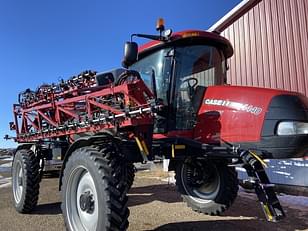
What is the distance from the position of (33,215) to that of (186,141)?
3646 mm

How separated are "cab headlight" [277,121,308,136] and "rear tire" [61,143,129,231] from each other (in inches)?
78.3

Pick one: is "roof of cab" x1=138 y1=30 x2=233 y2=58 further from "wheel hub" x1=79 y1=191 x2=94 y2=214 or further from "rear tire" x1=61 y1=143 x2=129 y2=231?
"wheel hub" x1=79 y1=191 x2=94 y2=214

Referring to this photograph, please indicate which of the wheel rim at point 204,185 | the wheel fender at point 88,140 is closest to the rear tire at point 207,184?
the wheel rim at point 204,185

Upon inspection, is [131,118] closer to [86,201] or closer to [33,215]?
[86,201]

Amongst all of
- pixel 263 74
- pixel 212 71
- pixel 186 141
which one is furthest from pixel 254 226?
pixel 263 74

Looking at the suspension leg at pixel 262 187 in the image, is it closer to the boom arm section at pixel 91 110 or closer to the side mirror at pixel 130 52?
the boom arm section at pixel 91 110

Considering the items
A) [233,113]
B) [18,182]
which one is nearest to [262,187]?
[233,113]

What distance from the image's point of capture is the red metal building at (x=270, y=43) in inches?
422

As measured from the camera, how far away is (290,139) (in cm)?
431

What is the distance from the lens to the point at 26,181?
285 inches

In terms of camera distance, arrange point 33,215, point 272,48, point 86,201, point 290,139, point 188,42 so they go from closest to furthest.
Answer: point 290,139 < point 86,201 < point 188,42 < point 33,215 < point 272,48

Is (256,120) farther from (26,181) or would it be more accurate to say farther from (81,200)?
(26,181)

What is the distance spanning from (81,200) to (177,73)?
7.20 feet

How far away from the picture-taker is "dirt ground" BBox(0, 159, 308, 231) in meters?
5.60
